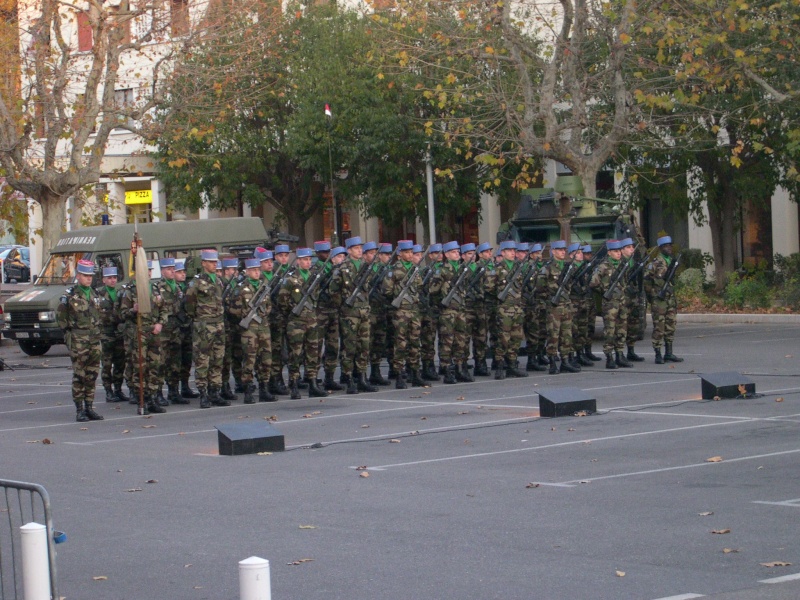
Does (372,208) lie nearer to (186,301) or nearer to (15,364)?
(15,364)

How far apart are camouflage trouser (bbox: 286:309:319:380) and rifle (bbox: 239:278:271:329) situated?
53cm

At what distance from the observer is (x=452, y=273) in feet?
56.6

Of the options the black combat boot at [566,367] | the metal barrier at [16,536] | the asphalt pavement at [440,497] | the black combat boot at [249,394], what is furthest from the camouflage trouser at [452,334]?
the metal barrier at [16,536]

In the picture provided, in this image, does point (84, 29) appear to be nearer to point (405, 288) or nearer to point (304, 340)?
point (405, 288)

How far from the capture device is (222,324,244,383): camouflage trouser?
1630cm

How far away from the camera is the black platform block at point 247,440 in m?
11.6

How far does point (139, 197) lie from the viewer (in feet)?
156

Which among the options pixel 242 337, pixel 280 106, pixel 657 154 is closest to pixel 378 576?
pixel 242 337

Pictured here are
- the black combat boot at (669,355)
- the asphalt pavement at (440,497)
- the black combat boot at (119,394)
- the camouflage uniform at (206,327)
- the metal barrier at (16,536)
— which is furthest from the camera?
the black combat boot at (669,355)

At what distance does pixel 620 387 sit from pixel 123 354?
649 cm

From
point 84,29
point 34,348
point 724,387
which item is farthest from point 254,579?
point 84,29

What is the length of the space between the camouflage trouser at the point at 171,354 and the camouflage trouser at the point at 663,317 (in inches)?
266

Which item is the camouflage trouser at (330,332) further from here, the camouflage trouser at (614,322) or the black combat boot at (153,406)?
the camouflage trouser at (614,322)

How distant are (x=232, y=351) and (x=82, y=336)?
2.45 m
